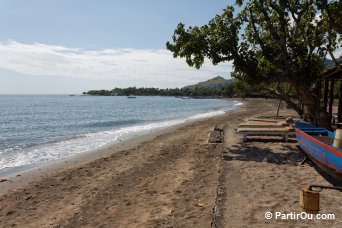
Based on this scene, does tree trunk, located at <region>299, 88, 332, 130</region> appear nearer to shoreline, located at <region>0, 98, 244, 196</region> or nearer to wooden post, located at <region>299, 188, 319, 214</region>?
shoreline, located at <region>0, 98, 244, 196</region>

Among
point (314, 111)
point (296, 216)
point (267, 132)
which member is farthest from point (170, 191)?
point (314, 111)

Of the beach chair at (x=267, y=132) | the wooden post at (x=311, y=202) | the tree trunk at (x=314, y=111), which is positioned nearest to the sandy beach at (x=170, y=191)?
the beach chair at (x=267, y=132)

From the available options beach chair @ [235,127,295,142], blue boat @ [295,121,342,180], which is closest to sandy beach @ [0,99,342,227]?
blue boat @ [295,121,342,180]

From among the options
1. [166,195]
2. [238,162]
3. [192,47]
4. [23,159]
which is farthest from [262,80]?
[23,159]

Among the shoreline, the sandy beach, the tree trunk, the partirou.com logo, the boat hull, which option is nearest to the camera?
the partirou.com logo

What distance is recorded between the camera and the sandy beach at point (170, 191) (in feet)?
25.1

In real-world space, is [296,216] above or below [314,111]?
below

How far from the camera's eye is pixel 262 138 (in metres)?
19.0

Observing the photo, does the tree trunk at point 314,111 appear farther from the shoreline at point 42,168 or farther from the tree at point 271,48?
the shoreline at point 42,168

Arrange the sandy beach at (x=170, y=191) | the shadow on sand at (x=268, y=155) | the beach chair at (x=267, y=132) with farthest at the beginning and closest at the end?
the beach chair at (x=267, y=132), the shadow on sand at (x=268, y=155), the sandy beach at (x=170, y=191)

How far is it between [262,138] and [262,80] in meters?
3.41

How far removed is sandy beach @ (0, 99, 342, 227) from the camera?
7660 mm

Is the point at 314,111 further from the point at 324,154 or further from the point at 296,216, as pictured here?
the point at 296,216

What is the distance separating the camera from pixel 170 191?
9.84 m
